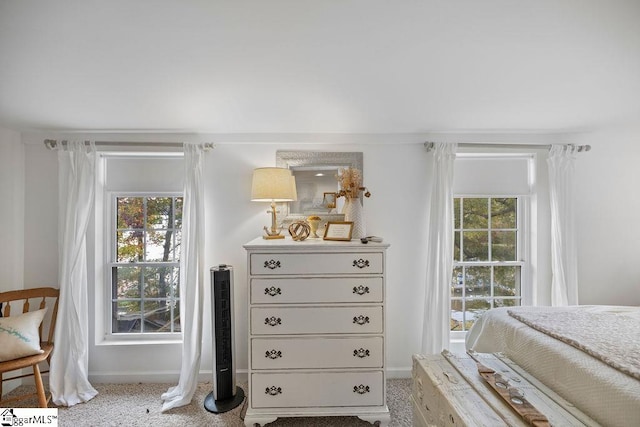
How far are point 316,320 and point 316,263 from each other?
1.30 ft

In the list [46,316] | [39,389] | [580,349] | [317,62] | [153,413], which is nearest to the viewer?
[580,349]

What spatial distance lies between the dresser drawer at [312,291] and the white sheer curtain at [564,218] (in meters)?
1.93

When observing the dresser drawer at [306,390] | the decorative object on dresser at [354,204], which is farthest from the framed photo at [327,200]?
the dresser drawer at [306,390]

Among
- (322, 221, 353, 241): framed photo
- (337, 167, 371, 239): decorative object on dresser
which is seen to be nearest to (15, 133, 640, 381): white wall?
(337, 167, 371, 239): decorative object on dresser

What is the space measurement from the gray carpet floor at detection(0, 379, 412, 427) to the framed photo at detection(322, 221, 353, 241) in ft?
4.52

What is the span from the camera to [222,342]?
2176 mm

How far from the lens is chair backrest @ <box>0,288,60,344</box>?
7.22 ft

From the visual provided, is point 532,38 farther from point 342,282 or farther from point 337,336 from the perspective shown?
point 337,336

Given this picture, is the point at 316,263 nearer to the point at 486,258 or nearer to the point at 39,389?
the point at 486,258

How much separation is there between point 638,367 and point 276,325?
71.2 inches

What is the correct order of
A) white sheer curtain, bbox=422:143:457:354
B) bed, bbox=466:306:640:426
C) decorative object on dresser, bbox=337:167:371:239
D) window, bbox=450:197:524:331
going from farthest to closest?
window, bbox=450:197:524:331
white sheer curtain, bbox=422:143:457:354
decorative object on dresser, bbox=337:167:371:239
bed, bbox=466:306:640:426

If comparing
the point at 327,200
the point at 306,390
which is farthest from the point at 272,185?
the point at 306,390

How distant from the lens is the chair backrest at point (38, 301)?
7.22 ft

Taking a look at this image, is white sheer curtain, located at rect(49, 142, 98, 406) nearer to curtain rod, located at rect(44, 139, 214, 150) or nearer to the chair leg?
curtain rod, located at rect(44, 139, 214, 150)
